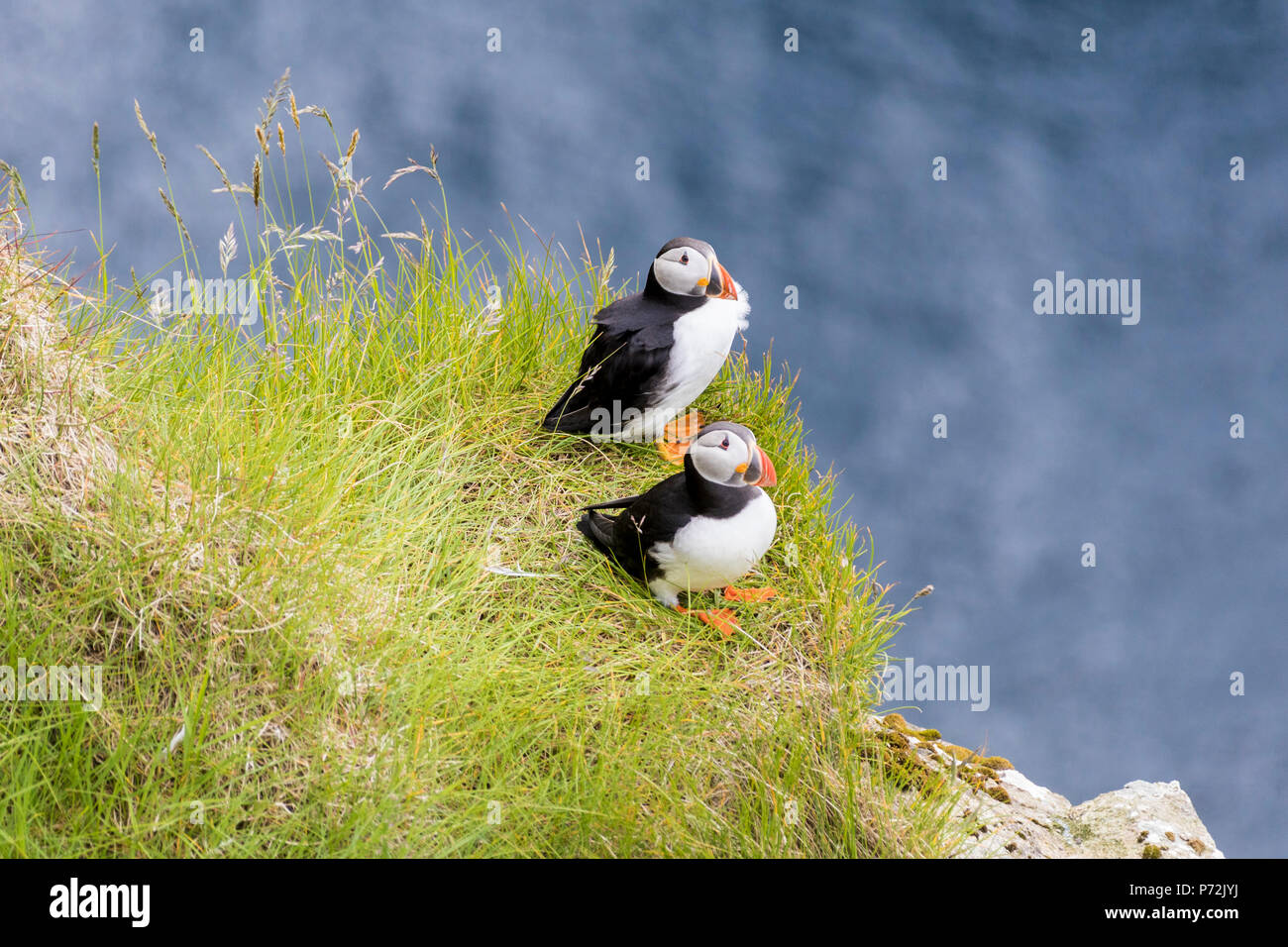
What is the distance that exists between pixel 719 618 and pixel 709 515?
772mm

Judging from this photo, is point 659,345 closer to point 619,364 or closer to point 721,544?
point 619,364

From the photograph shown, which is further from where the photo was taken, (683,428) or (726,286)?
(683,428)

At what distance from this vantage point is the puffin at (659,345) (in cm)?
524

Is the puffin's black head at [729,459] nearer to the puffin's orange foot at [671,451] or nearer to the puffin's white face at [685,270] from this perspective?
the puffin's white face at [685,270]

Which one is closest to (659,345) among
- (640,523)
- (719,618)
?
(640,523)

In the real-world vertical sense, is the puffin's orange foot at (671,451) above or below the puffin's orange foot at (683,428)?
below

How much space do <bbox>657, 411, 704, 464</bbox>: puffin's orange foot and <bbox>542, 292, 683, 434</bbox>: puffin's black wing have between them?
1.44 feet

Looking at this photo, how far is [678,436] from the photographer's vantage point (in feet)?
19.5

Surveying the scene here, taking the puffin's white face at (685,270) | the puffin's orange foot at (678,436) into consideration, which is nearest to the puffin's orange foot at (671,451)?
the puffin's orange foot at (678,436)

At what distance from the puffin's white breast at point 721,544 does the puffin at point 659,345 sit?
113cm

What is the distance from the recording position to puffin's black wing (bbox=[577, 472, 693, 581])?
443 centimetres
